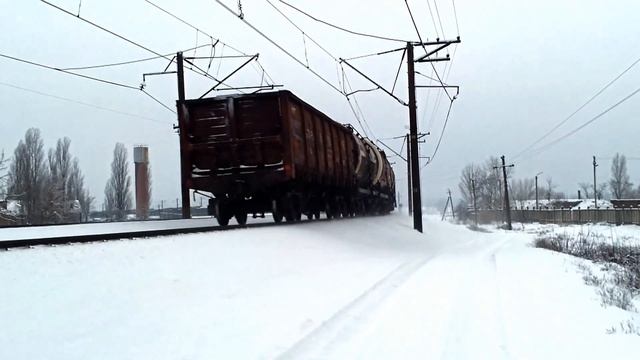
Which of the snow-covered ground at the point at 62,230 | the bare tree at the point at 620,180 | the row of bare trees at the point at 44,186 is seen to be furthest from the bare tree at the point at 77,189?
the bare tree at the point at 620,180

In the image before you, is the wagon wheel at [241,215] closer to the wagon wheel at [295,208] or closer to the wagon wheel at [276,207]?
the wagon wheel at [276,207]

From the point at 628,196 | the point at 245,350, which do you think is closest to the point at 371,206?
the point at 245,350

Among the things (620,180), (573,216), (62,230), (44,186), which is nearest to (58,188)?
(44,186)

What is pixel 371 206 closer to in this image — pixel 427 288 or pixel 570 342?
pixel 427 288

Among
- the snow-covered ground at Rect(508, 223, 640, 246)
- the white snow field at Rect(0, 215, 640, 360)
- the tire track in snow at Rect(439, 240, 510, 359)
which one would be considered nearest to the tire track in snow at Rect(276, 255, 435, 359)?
the white snow field at Rect(0, 215, 640, 360)

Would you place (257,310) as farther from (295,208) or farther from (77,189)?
(77,189)

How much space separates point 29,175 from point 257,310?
147ft

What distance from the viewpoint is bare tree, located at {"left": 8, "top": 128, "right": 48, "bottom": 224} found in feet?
132

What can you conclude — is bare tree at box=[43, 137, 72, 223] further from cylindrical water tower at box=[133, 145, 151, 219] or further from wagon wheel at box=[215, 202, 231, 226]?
wagon wheel at box=[215, 202, 231, 226]

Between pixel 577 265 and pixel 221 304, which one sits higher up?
pixel 221 304

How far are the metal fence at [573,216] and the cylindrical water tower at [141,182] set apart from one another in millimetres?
46920

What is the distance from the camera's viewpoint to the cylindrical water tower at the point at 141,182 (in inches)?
1233

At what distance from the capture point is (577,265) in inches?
572

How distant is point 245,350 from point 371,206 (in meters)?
25.3
